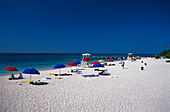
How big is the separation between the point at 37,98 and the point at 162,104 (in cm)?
722

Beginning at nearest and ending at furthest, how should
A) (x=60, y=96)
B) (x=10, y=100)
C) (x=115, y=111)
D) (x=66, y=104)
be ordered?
1. (x=115, y=111)
2. (x=66, y=104)
3. (x=10, y=100)
4. (x=60, y=96)

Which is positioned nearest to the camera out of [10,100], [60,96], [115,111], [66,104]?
[115,111]

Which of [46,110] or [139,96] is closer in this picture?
[46,110]

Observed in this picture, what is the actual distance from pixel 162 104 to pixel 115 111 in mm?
2912

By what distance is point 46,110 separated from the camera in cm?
600

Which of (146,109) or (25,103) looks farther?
(25,103)

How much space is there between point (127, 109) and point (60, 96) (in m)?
4.15

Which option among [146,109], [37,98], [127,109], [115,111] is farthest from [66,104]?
[146,109]

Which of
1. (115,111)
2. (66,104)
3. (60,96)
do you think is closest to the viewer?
(115,111)

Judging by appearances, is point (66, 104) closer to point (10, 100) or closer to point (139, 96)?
point (10, 100)

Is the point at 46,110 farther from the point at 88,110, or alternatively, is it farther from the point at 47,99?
the point at 88,110

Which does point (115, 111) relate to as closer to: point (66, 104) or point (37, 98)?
point (66, 104)

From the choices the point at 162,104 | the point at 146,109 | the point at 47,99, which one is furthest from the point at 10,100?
the point at 162,104

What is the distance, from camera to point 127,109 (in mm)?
6180
